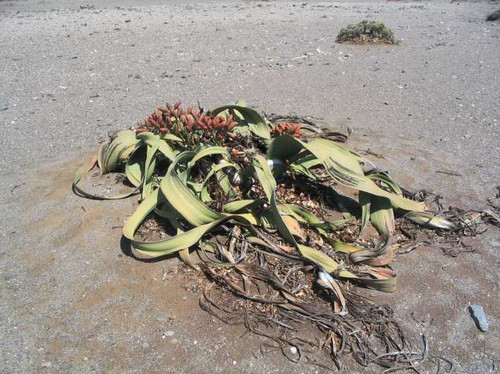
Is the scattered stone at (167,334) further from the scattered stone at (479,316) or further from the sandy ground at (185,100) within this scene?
the scattered stone at (479,316)

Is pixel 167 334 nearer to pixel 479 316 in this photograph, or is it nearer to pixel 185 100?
pixel 479 316

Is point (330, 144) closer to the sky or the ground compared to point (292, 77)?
closer to the sky

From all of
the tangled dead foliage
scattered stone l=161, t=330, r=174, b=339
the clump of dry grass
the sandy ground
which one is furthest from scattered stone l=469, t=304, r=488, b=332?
the clump of dry grass

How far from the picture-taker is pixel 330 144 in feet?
7.47

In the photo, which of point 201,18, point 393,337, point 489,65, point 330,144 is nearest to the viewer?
point 393,337

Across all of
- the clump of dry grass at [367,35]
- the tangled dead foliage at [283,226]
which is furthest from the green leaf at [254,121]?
the clump of dry grass at [367,35]

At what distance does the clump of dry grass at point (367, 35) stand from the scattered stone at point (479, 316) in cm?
533

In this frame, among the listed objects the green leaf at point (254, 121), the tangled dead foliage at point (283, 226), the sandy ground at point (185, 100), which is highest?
the green leaf at point (254, 121)

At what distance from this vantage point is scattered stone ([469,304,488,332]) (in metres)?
1.80

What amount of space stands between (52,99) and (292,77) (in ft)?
8.21

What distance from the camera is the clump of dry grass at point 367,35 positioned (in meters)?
6.57

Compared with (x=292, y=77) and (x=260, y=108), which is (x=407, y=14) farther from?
(x=260, y=108)

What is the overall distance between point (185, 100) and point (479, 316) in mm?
3226

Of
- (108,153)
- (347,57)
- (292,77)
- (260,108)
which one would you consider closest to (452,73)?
(347,57)
